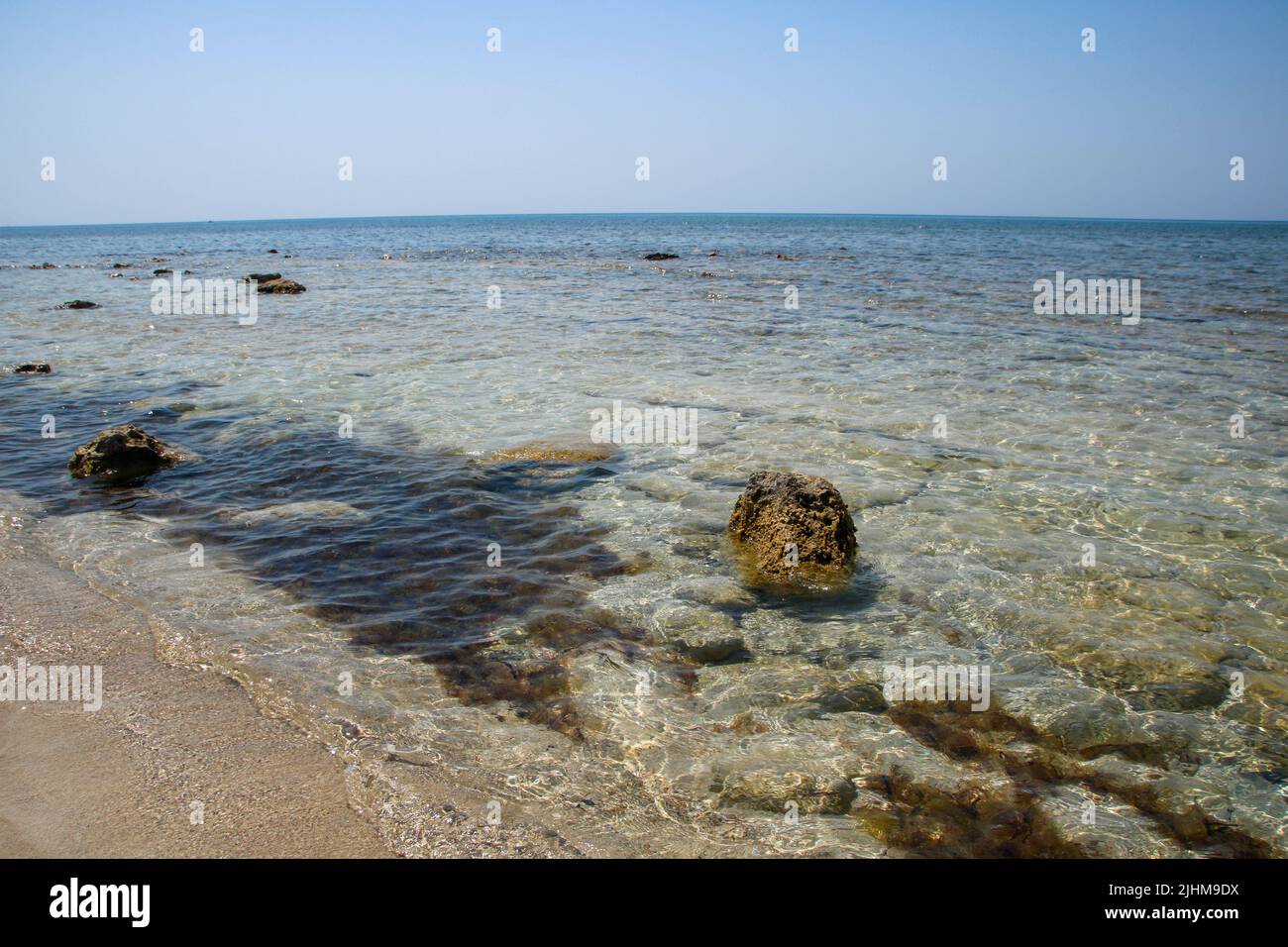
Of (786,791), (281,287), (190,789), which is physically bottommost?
(786,791)

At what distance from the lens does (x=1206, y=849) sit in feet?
12.9

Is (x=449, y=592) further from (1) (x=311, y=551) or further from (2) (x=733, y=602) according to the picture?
(2) (x=733, y=602)

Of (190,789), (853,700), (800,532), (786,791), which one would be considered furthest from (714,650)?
(190,789)

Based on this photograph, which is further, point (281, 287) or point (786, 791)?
point (281, 287)

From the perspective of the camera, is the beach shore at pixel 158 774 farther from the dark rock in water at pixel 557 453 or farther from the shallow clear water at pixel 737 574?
the dark rock in water at pixel 557 453

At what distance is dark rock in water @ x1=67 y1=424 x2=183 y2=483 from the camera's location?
937 cm

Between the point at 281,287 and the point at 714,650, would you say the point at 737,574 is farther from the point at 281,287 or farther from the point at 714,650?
the point at 281,287

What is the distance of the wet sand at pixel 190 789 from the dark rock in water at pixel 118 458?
4.63m

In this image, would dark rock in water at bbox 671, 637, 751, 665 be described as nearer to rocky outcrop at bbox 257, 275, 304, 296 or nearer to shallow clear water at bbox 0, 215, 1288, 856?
shallow clear water at bbox 0, 215, 1288, 856

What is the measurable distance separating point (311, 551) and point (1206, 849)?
7.12 metres

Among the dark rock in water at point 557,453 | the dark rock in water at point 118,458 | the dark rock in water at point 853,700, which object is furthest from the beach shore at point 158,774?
the dark rock in water at point 557,453

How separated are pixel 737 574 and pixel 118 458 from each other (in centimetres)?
786

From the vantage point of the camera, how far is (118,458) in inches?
→ 371
